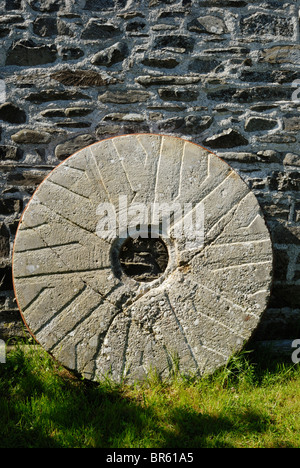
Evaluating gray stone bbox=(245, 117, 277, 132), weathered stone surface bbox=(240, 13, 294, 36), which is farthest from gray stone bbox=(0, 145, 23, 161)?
weathered stone surface bbox=(240, 13, 294, 36)

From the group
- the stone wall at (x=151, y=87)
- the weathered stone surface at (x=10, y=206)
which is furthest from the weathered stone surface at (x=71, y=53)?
the weathered stone surface at (x=10, y=206)

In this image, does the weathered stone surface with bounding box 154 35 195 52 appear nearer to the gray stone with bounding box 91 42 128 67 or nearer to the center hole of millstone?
the gray stone with bounding box 91 42 128 67

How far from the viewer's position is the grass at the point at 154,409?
190cm

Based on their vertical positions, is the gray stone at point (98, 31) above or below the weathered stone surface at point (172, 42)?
above

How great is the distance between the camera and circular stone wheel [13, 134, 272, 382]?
88.6 inches

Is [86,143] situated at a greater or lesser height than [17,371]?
greater

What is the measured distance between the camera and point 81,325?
7.42 ft

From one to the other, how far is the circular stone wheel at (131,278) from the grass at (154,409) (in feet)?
0.33

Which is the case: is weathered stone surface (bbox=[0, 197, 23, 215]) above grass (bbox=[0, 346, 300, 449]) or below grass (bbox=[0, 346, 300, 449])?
above

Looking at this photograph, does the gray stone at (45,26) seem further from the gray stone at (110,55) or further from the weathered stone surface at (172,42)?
the weathered stone surface at (172,42)

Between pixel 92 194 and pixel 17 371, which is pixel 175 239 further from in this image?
pixel 17 371

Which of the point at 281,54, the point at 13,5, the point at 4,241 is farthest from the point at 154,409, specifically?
the point at 13,5
